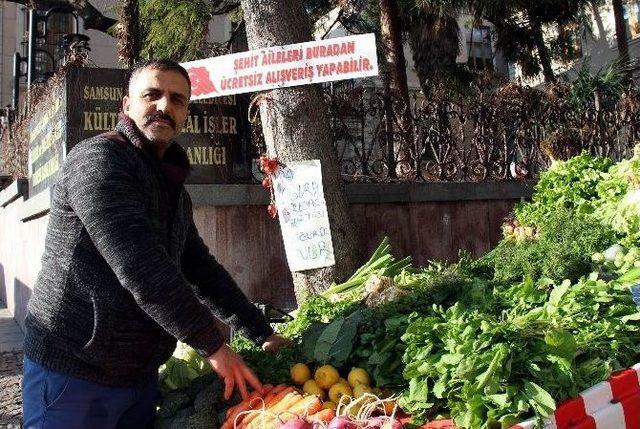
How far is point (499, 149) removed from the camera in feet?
25.5

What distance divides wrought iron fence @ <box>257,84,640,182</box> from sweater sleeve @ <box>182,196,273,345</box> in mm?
3434

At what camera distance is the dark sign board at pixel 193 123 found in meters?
6.02

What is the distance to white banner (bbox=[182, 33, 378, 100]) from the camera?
484 centimetres

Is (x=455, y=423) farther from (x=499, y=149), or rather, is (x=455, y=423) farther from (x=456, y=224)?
(x=499, y=149)

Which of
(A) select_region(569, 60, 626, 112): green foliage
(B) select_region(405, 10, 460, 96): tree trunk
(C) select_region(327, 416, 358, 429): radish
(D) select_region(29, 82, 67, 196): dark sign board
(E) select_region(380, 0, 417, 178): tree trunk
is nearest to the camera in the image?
(C) select_region(327, 416, 358, 429): radish

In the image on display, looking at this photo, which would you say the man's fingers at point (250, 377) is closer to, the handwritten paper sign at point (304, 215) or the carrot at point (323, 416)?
the carrot at point (323, 416)

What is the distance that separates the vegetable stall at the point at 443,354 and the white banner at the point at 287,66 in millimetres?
1733

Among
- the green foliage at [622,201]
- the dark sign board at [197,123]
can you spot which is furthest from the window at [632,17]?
the dark sign board at [197,123]

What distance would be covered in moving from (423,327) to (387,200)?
3.95m

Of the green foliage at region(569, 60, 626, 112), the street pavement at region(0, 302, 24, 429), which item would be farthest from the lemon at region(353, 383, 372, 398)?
the green foliage at region(569, 60, 626, 112)

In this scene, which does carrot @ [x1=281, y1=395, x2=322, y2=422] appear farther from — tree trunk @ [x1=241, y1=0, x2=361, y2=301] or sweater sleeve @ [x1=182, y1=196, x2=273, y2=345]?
tree trunk @ [x1=241, y1=0, x2=361, y2=301]

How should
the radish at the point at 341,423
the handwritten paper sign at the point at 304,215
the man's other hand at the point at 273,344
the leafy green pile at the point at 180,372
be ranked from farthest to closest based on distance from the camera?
the handwritten paper sign at the point at 304,215 → the leafy green pile at the point at 180,372 → the man's other hand at the point at 273,344 → the radish at the point at 341,423

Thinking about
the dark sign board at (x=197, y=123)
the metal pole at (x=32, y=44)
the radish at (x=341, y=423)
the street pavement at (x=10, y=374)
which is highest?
the metal pole at (x=32, y=44)

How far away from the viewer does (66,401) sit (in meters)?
2.35
